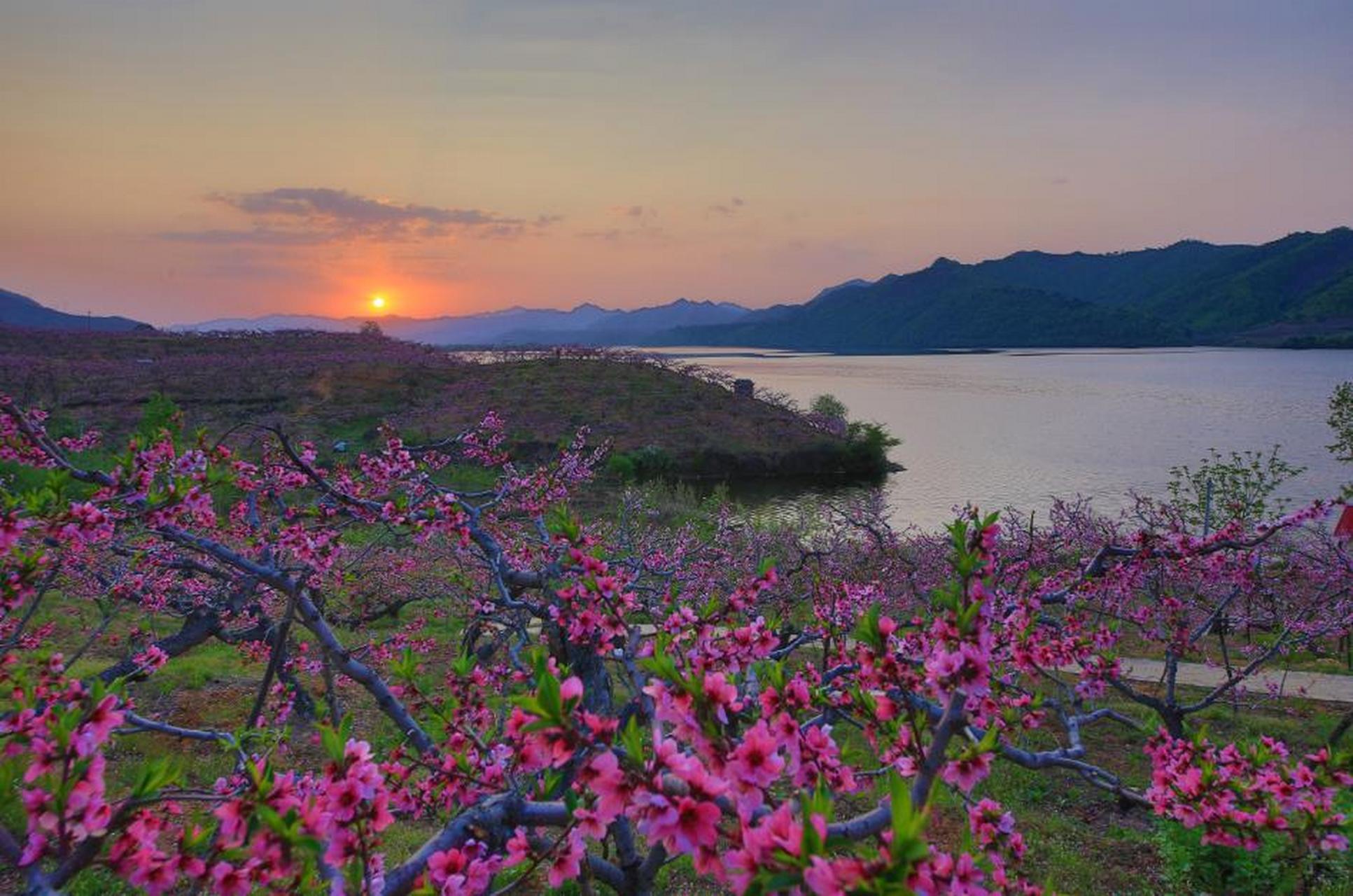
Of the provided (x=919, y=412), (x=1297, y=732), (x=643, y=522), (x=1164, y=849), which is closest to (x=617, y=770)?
(x=1164, y=849)

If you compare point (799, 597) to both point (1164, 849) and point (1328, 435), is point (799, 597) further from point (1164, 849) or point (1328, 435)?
point (1328, 435)

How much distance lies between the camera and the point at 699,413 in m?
62.0

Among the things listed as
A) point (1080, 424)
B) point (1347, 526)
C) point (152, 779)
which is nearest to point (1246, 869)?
point (152, 779)

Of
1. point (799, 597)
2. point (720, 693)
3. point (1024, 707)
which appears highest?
point (720, 693)

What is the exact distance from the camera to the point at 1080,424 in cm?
6938

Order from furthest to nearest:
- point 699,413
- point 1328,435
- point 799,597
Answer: point 699,413, point 1328,435, point 799,597

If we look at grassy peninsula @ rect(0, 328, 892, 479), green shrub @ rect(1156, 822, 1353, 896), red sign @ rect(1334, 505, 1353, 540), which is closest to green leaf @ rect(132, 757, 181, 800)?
green shrub @ rect(1156, 822, 1353, 896)

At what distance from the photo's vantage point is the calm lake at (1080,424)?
41844 millimetres

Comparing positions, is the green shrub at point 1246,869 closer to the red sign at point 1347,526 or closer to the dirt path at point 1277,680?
the dirt path at point 1277,680

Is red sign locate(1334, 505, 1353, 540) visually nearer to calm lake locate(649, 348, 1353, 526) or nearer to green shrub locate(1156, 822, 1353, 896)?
green shrub locate(1156, 822, 1353, 896)

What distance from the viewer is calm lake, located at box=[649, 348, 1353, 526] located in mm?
41844

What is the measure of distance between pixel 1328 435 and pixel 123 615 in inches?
2951

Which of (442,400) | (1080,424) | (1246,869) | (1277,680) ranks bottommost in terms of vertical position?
(1277,680)

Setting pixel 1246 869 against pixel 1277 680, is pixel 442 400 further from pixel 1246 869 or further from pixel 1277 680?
pixel 1246 869
